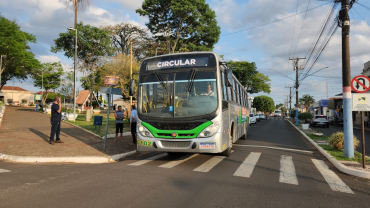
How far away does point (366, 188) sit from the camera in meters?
5.68

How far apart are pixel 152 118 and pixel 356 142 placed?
7849mm

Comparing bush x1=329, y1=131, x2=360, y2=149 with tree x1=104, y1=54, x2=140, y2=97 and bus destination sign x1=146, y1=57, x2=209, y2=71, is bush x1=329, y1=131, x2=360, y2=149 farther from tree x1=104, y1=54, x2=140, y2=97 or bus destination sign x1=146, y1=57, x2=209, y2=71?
tree x1=104, y1=54, x2=140, y2=97

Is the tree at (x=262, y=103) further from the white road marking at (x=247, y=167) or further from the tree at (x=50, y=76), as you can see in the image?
the white road marking at (x=247, y=167)

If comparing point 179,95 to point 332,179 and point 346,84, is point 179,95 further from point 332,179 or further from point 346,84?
point 346,84

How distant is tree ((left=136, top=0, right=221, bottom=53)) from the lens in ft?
89.1

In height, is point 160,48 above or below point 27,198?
above

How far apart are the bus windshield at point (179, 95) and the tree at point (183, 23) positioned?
2001cm

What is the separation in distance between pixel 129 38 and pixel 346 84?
34470 millimetres

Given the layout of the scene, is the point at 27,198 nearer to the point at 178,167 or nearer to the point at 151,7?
the point at 178,167

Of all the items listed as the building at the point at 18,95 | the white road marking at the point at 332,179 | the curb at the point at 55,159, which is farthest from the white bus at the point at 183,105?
the building at the point at 18,95

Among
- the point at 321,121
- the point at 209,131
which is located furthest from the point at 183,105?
the point at 321,121

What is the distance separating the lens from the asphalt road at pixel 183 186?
4.43m

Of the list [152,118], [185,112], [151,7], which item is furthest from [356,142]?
[151,7]

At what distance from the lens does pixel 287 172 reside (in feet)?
22.5
